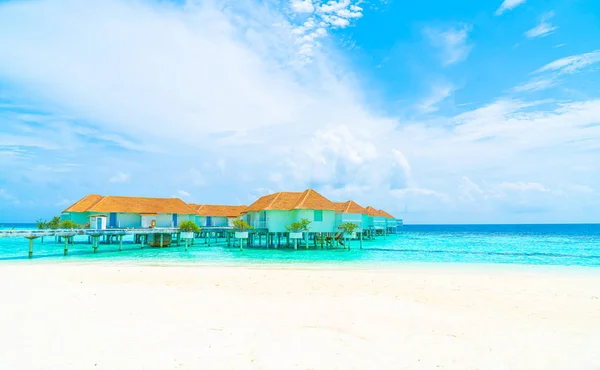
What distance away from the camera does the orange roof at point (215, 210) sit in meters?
47.8

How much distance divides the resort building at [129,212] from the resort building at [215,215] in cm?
631

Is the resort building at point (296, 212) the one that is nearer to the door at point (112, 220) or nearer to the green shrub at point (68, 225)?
the door at point (112, 220)

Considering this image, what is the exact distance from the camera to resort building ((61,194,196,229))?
3497 cm

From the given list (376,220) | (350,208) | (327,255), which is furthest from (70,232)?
(376,220)

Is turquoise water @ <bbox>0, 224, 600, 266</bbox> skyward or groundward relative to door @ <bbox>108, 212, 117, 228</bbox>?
groundward

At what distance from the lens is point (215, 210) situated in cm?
4906

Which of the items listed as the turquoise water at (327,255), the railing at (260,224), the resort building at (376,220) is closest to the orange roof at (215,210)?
the turquoise water at (327,255)

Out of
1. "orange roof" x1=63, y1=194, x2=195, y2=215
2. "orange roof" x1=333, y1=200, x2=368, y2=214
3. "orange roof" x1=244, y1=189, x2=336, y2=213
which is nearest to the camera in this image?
"orange roof" x1=244, y1=189, x2=336, y2=213

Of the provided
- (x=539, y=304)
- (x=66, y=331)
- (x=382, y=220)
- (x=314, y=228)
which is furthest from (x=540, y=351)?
(x=382, y=220)

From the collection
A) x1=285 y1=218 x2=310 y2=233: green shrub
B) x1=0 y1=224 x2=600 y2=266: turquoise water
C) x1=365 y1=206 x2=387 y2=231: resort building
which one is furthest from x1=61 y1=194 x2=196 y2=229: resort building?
x1=365 y1=206 x2=387 y2=231: resort building

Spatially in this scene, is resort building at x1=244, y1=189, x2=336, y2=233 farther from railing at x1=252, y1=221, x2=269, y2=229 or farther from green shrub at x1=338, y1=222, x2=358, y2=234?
green shrub at x1=338, y1=222, x2=358, y2=234

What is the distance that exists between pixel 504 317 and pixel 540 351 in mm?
2448

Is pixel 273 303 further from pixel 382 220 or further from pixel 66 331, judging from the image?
pixel 382 220

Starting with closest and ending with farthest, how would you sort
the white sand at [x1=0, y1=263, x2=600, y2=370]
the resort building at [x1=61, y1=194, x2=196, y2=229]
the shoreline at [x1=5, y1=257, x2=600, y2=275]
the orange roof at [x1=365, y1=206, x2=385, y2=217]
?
the white sand at [x1=0, y1=263, x2=600, y2=370], the shoreline at [x1=5, y1=257, x2=600, y2=275], the resort building at [x1=61, y1=194, x2=196, y2=229], the orange roof at [x1=365, y1=206, x2=385, y2=217]
